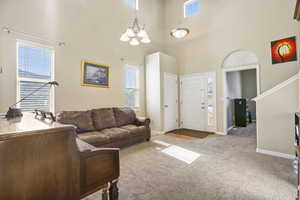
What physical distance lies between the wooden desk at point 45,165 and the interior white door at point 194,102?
4.65 m

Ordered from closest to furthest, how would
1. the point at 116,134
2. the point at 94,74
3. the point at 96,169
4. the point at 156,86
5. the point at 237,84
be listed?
1. the point at 96,169
2. the point at 116,134
3. the point at 94,74
4. the point at 156,86
5. the point at 237,84

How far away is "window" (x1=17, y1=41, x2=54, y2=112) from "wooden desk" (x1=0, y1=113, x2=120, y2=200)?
2.57m

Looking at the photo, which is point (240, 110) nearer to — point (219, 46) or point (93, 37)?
point (219, 46)

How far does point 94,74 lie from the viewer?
3.93 meters

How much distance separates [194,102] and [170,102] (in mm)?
930

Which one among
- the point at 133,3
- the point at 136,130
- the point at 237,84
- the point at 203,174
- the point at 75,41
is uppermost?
the point at 133,3

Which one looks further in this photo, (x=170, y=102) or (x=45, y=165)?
(x=170, y=102)

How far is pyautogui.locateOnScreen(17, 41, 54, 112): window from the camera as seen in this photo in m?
2.89

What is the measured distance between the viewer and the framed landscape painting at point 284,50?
11.5 feet

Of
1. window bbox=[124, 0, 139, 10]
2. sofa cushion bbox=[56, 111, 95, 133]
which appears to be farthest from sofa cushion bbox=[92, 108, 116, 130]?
window bbox=[124, 0, 139, 10]

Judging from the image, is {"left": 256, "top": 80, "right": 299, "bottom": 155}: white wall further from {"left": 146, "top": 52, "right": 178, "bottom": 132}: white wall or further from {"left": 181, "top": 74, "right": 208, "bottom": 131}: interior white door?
{"left": 146, "top": 52, "right": 178, "bottom": 132}: white wall

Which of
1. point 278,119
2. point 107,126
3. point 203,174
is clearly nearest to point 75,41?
point 107,126

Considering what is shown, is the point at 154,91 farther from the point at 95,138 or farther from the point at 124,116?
the point at 95,138

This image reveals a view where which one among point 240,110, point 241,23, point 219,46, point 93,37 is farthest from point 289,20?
point 93,37
